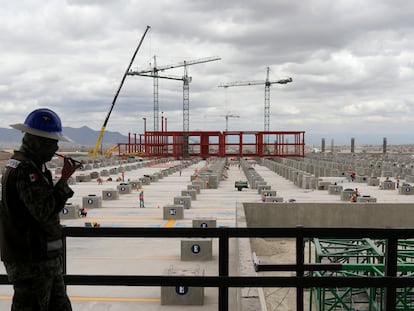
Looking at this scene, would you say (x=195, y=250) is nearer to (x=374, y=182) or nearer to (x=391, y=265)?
(x=391, y=265)

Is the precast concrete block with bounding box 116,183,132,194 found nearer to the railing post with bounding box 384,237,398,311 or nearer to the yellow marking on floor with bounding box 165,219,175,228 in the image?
the yellow marking on floor with bounding box 165,219,175,228

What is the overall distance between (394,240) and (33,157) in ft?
9.92

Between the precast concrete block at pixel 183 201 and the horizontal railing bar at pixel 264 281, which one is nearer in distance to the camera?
the horizontal railing bar at pixel 264 281

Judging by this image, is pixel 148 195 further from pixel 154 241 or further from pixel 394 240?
pixel 394 240

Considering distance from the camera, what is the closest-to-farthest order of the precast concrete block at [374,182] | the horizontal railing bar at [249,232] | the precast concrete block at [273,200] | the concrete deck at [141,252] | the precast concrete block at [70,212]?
the horizontal railing bar at [249,232], the concrete deck at [141,252], the precast concrete block at [70,212], the precast concrete block at [273,200], the precast concrete block at [374,182]

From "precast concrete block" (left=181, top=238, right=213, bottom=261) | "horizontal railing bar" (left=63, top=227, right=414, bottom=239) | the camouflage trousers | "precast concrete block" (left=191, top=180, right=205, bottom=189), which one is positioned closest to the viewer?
the camouflage trousers

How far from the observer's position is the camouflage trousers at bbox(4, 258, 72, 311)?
9.29 ft

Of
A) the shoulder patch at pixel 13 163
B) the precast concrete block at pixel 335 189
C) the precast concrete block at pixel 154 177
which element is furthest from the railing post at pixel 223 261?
the precast concrete block at pixel 154 177

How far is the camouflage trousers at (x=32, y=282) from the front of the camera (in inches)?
111

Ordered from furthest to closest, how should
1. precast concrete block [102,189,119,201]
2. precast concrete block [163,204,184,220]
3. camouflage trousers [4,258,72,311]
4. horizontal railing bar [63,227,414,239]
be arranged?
precast concrete block [102,189,119,201] < precast concrete block [163,204,184,220] < horizontal railing bar [63,227,414,239] < camouflage trousers [4,258,72,311]

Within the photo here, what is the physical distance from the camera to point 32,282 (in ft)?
9.43

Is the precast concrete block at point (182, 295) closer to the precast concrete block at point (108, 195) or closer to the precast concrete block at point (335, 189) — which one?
the precast concrete block at point (108, 195)

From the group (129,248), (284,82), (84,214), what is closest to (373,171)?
(84,214)

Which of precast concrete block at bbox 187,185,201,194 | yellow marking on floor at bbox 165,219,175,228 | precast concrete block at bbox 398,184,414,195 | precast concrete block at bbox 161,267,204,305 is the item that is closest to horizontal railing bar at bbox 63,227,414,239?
precast concrete block at bbox 161,267,204,305
